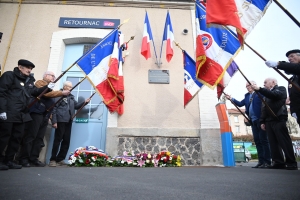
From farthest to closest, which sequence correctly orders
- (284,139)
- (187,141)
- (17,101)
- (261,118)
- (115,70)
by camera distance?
(187,141), (115,70), (261,118), (284,139), (17,101)

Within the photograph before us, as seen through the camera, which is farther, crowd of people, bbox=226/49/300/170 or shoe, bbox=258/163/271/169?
shoe, bbox=258/163/271/169

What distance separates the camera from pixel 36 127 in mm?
3709

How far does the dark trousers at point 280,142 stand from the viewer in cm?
330

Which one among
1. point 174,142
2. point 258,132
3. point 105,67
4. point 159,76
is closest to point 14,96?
point 105,67

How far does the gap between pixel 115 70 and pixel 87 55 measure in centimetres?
72

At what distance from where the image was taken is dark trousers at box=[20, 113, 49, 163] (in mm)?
3581

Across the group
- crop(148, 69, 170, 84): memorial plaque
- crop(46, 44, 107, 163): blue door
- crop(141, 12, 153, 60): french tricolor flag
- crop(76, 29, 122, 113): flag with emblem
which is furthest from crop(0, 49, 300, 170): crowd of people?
crop(141, 12, 153, 60): french tricolor flag

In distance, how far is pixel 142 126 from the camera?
5.08m

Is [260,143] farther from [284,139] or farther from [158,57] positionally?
[158,57]

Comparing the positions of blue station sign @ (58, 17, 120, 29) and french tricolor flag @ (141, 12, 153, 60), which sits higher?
blue station sign @ (58, 17, 120, 29)

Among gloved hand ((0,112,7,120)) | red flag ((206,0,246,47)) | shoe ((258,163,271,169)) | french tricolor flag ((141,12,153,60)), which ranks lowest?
shoe ((258,163,271,169))

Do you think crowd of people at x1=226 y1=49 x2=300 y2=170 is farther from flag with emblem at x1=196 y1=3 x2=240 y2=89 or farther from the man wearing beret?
the man wearing beret

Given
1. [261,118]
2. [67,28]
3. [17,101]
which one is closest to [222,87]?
[261,118]

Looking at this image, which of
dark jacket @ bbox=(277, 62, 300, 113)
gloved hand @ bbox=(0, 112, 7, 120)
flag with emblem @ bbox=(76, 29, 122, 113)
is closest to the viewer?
dark jacket @ bbox=(277, 62, 300, 113)
